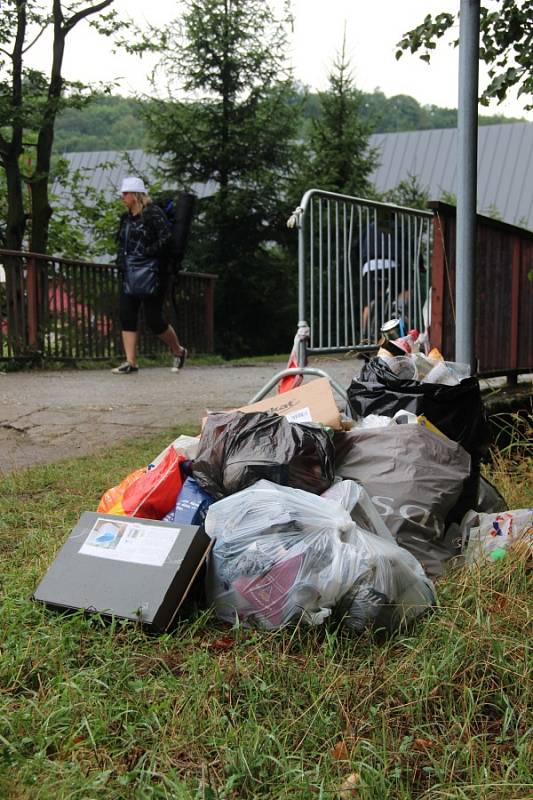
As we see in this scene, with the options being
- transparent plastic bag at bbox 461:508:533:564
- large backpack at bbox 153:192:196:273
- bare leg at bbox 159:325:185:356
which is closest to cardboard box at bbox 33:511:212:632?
transparent plastic bag at bbox 461:508:533:564

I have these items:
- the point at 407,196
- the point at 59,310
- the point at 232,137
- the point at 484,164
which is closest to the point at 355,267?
the point at 59,310

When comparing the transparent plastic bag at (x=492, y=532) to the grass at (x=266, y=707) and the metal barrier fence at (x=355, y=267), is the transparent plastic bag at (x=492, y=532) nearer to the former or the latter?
the grass at (x=266, y=707)

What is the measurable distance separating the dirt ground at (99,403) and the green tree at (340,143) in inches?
278

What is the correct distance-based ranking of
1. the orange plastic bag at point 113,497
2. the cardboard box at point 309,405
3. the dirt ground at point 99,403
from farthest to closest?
the dirt ground at point 99,403, the cardboard box at point 309,405, the orange plastic bag at point 113,497

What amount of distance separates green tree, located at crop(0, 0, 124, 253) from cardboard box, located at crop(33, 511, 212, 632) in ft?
33.6

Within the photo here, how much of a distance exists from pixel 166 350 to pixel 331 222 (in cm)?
682

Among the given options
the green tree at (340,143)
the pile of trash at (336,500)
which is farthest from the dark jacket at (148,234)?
the green tree at (340,143)

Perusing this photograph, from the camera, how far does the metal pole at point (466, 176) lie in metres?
4.63

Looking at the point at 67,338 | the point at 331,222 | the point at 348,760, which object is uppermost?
the point at 331,222

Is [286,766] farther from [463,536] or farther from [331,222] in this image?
[331,222]

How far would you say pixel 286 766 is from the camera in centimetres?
187

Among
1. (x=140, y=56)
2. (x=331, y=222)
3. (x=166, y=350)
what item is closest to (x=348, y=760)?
(x=331, y=222)

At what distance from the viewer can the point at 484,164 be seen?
29391 mm

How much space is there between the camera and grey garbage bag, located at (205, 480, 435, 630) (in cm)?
254
